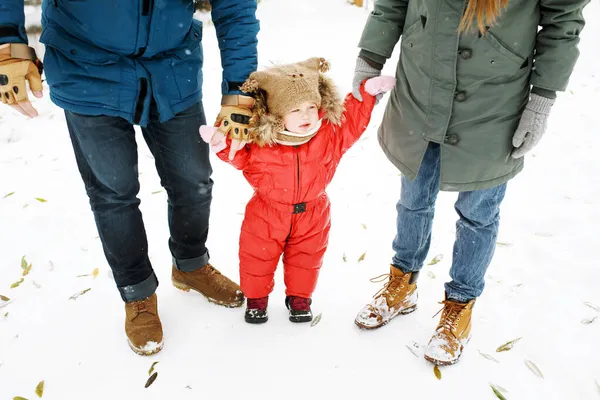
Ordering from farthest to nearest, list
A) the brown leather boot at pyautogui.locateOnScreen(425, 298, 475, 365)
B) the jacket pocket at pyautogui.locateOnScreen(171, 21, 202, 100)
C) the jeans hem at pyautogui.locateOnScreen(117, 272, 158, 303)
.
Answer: the jeans hem at pyautogui.locateOnScreen(117, 272, 158, 303) < the brown leather boot at pyautogui.locateOnScreen(425, 298, 475, 365) < the jacket pocket at pyautogui.locateOnScreen(171, 21, 202, 100)

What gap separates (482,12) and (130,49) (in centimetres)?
144

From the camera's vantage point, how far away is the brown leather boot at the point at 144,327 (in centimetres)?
238

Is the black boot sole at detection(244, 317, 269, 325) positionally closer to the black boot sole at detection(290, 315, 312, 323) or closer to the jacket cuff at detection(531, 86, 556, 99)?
the black boot sole at detection(290, 315, 312, 323)

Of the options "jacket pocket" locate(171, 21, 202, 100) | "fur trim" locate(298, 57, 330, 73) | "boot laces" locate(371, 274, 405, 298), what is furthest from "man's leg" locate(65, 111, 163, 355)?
"boot laces" locate(371, 274, 405, 298)

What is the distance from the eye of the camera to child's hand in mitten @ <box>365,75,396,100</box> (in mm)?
2195

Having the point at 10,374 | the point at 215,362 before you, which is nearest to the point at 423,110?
the point at 215,362

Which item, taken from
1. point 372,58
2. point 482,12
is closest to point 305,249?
point 372,58

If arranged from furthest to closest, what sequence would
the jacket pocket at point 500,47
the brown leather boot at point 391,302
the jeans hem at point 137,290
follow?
the brown leather boot at point 391,302 → the jeans hem at point 137,290 → the jacket pocket at point 500,47

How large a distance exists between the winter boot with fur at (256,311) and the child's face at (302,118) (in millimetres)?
1025

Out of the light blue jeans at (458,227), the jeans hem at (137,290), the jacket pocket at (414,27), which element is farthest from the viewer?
the jeans hem at (137,290)

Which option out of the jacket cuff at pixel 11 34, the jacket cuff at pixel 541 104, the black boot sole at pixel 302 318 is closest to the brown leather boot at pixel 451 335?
the black boot sole at pixel 302 318

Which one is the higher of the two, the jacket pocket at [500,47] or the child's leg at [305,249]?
the jacket pocket at [500,47]

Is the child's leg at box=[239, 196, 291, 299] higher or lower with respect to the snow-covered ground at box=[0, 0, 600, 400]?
higher

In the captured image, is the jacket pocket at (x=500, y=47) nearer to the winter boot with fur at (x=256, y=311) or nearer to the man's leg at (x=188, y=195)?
the man's leg at (x=188, y=195)
